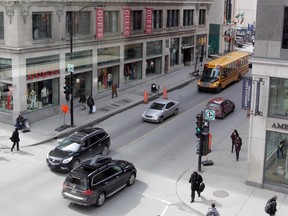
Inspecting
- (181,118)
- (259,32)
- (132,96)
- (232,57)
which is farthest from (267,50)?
(232,57)

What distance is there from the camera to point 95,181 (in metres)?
21.0

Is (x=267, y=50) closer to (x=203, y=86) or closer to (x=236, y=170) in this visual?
(x=236, y=170)

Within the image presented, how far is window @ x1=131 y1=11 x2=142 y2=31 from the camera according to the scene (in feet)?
156

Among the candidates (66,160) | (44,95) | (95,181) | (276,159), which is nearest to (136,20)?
(44,95)

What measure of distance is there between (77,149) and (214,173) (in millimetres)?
7424

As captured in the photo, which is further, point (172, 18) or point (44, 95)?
point (172, 18)

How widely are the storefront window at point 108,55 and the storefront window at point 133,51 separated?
154 cm

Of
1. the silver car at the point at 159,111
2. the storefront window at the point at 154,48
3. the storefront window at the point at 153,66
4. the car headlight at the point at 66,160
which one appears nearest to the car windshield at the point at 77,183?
the car headlight at the point at 66,160

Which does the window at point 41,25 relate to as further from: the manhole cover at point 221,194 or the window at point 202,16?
the window at point 202,16

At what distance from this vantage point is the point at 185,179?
24766mm

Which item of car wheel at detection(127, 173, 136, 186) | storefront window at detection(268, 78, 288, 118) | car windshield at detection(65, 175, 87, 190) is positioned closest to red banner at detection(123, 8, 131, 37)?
car wheel at detection(127, 173, 136, 186)

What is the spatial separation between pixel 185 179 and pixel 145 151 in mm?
5076

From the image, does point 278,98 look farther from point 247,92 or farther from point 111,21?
point 111,21

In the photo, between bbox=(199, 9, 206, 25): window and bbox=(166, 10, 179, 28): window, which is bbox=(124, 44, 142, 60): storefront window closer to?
bbox=(166, 10, 179, 28): window
